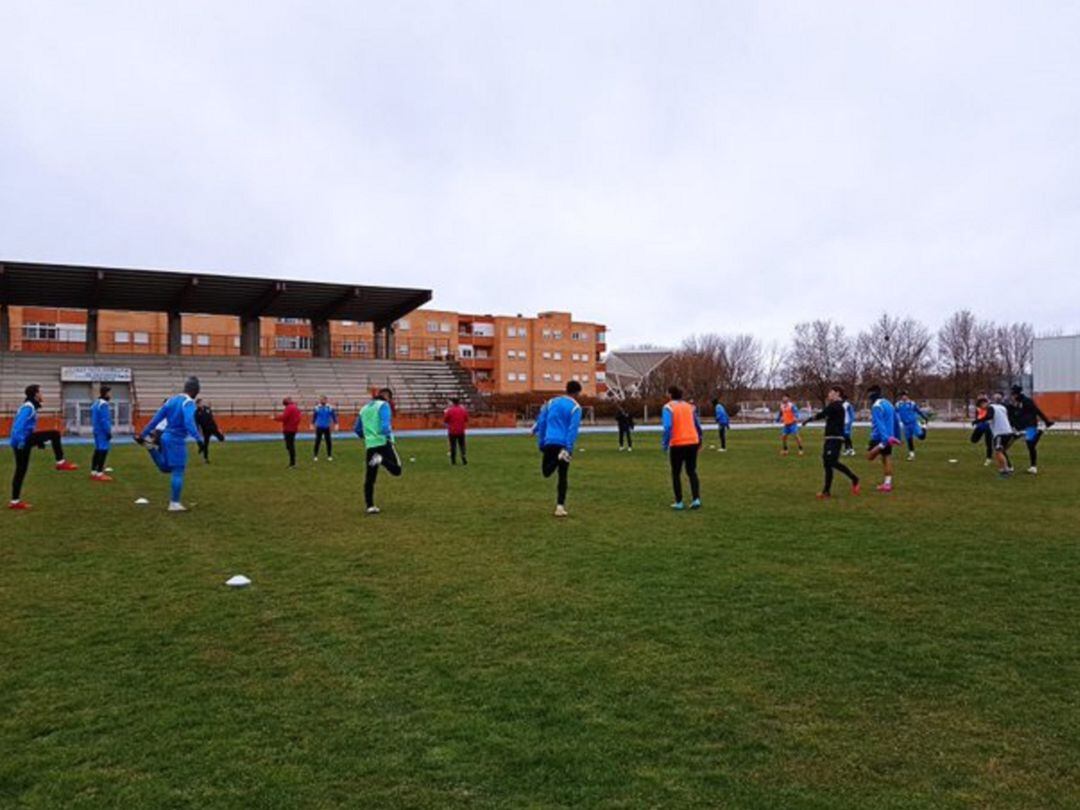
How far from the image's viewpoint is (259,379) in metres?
54.2

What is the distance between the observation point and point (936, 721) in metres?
4.49

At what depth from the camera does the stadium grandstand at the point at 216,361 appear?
4653 cm

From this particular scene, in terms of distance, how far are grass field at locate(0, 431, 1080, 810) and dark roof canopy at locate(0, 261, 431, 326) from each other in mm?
39839

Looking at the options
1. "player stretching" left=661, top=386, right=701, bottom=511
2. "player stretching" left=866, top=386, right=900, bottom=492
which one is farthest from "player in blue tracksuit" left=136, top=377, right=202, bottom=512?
"player stretching" left=866, top=386, right=900, bottom=492

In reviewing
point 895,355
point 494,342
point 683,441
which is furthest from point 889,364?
point 683,441

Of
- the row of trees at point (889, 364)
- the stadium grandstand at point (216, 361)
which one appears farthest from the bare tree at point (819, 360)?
the stadium grandstand at point (216, 361)

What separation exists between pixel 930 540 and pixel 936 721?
6.09m

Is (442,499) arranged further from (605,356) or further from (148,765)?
(605,356)

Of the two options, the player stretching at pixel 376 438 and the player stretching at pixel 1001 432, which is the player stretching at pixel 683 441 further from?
the player stretching at pixel 1001 432

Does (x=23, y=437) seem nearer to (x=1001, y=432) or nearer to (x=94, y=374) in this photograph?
(x=1001, y=432)

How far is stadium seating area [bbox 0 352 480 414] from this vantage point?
47938mm

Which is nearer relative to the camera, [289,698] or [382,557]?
[289,698]

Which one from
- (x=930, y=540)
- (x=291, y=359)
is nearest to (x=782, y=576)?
(x=930, y=540)

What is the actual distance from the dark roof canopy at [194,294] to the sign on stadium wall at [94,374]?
4516 mm
